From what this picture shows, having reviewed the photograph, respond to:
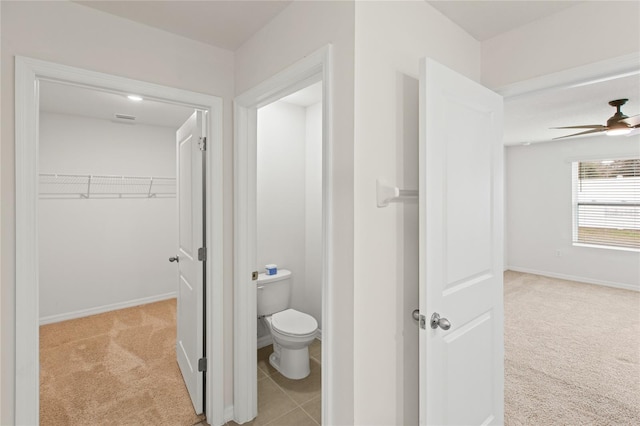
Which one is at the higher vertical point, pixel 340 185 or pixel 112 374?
pixel 340 185

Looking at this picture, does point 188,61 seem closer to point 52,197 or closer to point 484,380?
point 484,380

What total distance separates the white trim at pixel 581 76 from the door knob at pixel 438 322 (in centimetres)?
134

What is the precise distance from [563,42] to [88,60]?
2365 mm

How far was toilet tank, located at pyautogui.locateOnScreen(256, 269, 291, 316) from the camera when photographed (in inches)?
112

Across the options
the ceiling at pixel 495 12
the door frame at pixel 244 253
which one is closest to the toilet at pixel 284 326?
the door frame at pixel 244 253

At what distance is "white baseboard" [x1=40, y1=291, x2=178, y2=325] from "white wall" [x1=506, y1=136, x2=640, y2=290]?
20.5 ft

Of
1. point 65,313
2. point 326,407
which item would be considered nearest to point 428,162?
point 326,407

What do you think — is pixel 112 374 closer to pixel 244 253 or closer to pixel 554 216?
pixel 244 253

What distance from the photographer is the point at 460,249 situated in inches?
57.3

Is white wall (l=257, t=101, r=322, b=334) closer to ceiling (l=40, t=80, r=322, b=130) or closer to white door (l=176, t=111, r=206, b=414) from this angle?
ceiling (l=40, t=80, r=322, b=130)

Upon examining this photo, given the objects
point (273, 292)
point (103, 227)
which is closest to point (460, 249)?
point (273, 292)

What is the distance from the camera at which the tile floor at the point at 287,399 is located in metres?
2.04

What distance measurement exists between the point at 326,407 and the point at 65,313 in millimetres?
3861

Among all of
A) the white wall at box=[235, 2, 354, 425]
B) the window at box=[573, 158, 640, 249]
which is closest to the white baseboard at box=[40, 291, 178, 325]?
the white wall at box=[235, 2, 354, 425]
